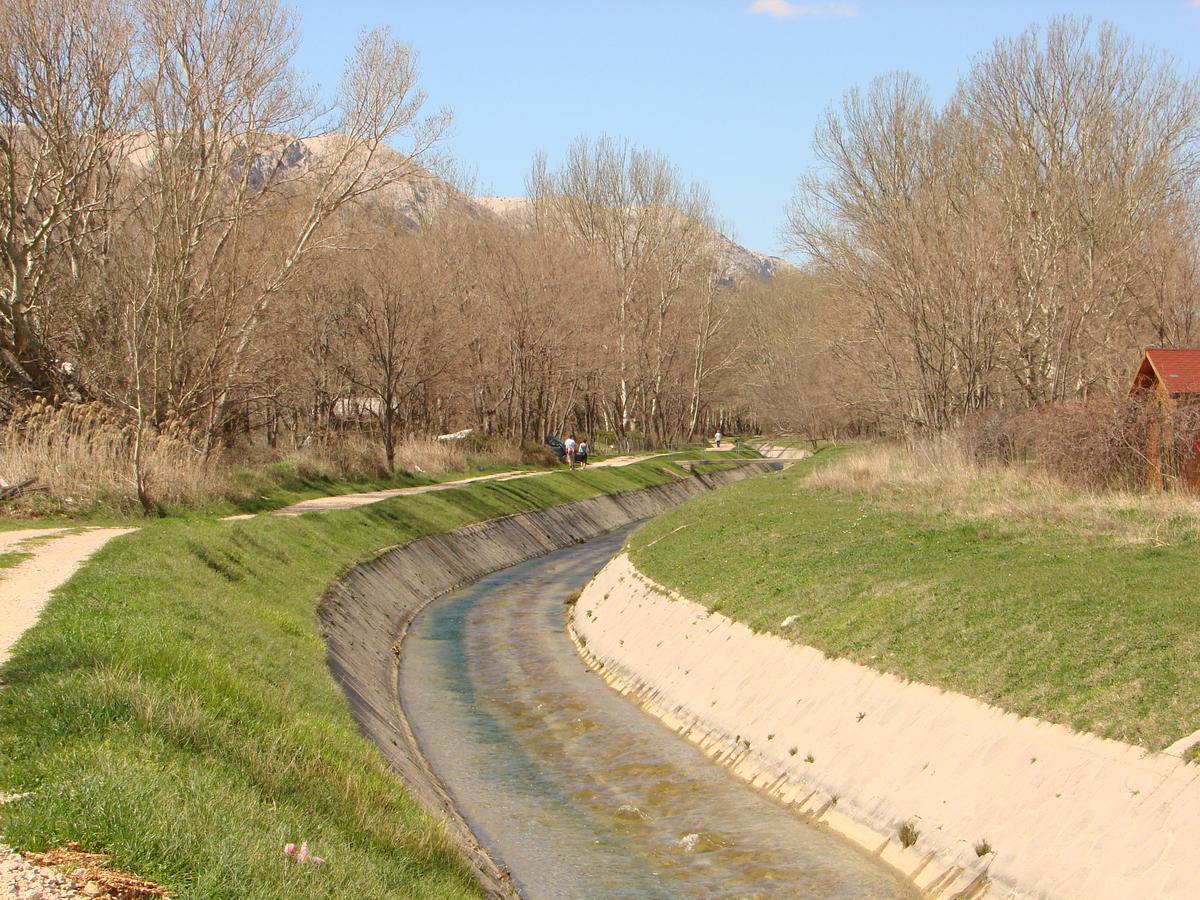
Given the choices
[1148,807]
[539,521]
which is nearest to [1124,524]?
[1148,807]

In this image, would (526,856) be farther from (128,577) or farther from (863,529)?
(863,529)

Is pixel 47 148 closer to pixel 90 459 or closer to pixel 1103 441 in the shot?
pixel 90 459

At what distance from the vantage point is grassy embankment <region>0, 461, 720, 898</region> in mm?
6996

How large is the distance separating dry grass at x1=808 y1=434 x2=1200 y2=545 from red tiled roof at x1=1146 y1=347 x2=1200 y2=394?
2704 mm

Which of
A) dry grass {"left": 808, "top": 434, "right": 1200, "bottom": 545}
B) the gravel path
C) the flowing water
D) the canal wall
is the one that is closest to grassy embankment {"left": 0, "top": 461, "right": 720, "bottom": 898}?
the gravel path

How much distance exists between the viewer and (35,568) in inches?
685

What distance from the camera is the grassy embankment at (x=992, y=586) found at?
1248 cm

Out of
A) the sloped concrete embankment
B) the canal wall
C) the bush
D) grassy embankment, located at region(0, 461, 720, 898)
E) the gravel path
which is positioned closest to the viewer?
the gravel path

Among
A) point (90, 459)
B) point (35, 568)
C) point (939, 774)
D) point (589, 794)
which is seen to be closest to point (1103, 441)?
point (939, 774)

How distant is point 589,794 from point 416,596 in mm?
16314

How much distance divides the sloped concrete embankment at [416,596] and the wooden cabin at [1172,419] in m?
15.9

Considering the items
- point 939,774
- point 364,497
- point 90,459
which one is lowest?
point 939,774

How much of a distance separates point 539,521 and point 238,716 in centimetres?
3458

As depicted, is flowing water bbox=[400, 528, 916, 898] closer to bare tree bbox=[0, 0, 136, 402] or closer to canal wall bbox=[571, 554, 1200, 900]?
canal wall bbox=[571, 554, 1200, 900]
